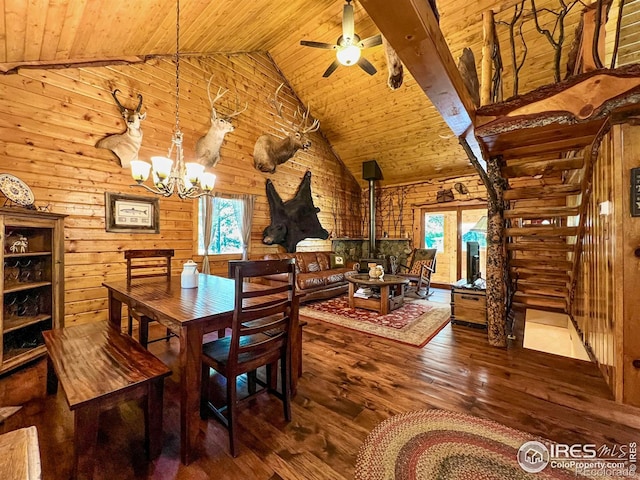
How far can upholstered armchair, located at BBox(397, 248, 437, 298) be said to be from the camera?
5.31 m

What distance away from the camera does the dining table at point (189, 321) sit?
1451mm

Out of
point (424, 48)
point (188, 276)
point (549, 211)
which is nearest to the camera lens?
point (424, 48)

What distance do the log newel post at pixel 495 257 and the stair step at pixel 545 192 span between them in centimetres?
11

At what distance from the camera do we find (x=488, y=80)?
221 cm

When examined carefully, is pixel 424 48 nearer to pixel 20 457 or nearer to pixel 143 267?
pixel 20 457

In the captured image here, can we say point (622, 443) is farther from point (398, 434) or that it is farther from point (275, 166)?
point (275, 166)

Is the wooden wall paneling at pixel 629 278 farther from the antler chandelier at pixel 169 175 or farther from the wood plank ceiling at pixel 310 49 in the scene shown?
the antler chandelier at pixel 169 175

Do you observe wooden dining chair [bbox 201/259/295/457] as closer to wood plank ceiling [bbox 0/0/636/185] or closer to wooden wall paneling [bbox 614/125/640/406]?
wooden wall paneling [bbox 614/125/640/406]

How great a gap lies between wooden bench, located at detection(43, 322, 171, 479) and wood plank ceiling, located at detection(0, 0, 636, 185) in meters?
2.45

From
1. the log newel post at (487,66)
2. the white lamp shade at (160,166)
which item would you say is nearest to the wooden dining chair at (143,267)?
the white lamp shade at (160,166)

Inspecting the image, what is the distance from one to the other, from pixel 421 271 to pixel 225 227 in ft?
12.7

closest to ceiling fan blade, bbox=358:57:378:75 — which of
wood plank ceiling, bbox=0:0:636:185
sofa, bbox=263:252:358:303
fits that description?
wood plank ceiling, bbox=0:0:636:185

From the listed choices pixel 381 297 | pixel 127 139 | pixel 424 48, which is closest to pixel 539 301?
pixel 381 297

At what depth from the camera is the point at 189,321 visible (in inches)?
56.4
